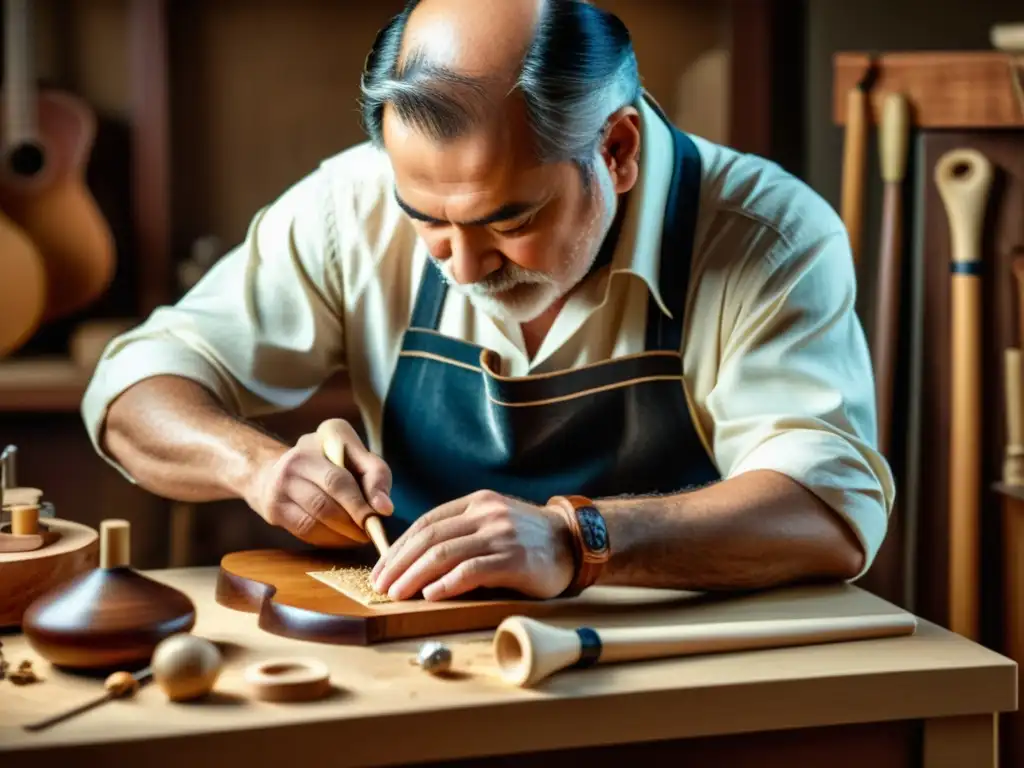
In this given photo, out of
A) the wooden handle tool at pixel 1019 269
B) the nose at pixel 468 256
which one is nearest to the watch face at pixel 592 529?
the nose at pixel 468 256

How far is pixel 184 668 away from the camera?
137cm

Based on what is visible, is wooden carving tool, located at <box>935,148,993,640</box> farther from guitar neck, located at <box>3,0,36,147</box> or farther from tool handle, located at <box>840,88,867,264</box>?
guitar neck, located at <box>3,0,36,147</box>

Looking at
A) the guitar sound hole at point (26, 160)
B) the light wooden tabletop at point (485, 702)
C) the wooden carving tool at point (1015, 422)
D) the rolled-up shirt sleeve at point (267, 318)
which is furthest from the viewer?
the guitar sound hole at point (26, 160)

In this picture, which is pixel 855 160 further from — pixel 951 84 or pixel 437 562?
pixel 437 562

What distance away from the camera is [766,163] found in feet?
7.81

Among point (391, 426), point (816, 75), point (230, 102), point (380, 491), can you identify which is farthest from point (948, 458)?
point (230, 102)

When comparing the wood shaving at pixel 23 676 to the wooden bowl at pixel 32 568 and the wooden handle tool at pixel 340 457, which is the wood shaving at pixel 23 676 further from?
the wooden handle tool at pixel 340 457

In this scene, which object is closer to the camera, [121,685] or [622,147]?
[121,685]

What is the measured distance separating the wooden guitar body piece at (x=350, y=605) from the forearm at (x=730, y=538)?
0.04 m

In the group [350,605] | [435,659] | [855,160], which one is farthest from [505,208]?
[855,160]

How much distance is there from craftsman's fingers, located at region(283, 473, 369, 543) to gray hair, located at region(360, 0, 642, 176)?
1.76 feet

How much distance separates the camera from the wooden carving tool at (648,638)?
1444mm

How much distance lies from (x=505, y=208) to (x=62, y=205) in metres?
1.94

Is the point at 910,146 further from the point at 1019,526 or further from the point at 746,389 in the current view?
the point at 746,389
